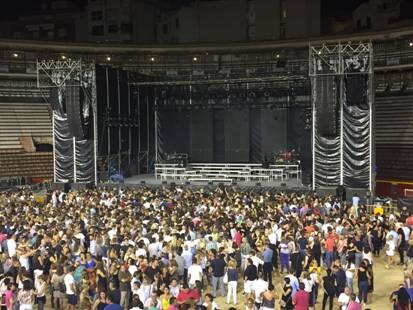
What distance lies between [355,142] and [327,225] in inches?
446

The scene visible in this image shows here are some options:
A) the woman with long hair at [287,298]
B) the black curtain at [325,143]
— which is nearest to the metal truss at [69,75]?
the black curtain at [325,143]

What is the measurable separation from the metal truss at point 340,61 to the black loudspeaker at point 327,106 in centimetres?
47

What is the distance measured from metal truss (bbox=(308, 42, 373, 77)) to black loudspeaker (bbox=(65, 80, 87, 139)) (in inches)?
515

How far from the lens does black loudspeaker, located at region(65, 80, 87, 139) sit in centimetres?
3058

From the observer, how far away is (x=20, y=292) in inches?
421

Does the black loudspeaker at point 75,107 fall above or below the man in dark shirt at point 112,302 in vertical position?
above

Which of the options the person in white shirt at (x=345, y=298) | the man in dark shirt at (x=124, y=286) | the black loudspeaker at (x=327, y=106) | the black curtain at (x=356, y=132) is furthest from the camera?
the black loudspeaker at (x=327, y=106)

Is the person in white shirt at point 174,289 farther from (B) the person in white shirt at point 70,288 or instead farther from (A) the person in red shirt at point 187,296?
(B) the person in white shirt at point 70,288

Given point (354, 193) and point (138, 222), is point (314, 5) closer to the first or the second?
point (354, 193)

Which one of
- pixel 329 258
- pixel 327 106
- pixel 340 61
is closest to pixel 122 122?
pixel 327 106

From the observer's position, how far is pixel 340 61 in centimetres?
2600

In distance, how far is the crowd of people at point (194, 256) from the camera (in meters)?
10.9

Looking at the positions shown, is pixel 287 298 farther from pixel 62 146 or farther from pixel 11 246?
pixel 62 146

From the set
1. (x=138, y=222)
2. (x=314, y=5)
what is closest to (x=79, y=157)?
(x=138, y=222)
